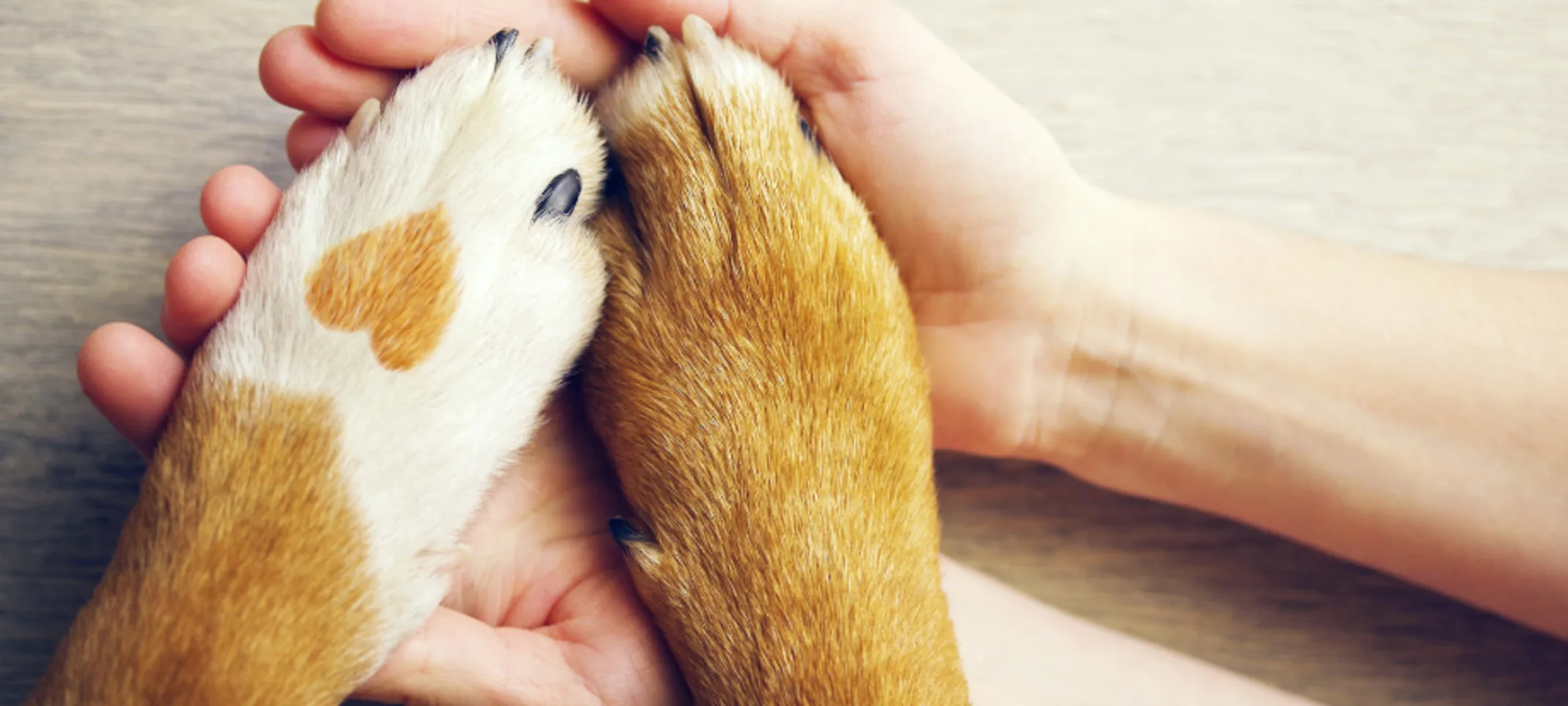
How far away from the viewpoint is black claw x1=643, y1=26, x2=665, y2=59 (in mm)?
815

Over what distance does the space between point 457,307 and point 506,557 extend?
335 mm

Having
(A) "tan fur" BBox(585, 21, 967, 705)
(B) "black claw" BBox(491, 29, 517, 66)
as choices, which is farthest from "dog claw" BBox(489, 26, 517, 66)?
(A) "tan fur" BBox(585, 21, 967, 705)

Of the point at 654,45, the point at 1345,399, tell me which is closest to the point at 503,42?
the point at 654,45

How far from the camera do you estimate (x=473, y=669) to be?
0.80 meters

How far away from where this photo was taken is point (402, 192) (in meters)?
0.70

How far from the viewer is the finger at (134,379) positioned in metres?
0.74

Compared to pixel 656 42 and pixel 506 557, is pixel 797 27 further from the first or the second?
pixel 506 557

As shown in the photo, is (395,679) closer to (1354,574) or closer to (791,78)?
(791,78)

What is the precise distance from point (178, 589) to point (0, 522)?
1.91 ft

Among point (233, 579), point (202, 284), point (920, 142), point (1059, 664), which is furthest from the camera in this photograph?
point (1059, 664)

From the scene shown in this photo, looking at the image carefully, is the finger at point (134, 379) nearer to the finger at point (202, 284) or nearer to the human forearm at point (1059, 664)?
the finger at point (202, 284)

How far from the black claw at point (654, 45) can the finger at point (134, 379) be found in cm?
47

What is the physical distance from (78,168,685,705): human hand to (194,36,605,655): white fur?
0.22 ft

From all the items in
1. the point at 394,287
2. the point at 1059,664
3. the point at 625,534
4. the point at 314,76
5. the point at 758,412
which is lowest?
the point at 1059,664
